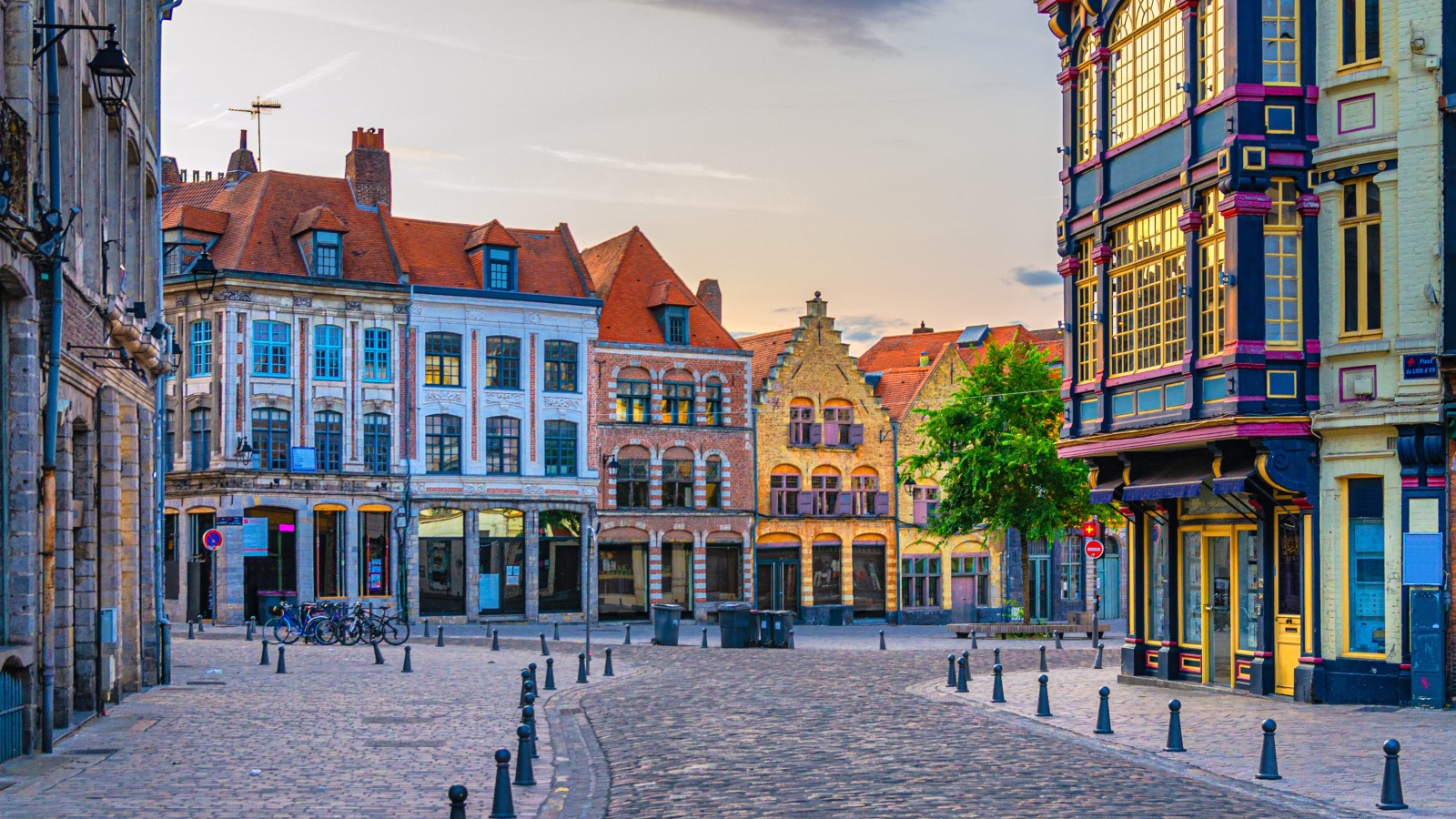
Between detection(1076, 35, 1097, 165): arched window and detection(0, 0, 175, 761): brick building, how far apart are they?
14.3 meters

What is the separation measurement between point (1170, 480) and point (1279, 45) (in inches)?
244

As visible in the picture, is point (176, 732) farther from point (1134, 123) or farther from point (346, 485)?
point (346, 485)

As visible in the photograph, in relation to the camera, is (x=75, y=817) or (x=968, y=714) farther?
(x=968, y=714)

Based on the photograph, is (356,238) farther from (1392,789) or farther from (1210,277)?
(1392,789)

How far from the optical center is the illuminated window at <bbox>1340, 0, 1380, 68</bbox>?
21.5 meters

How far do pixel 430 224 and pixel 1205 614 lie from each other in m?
35.3

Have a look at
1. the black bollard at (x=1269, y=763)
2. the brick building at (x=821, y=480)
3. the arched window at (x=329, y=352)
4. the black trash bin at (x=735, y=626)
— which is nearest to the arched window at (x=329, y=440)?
the arched window at (x=329, y=352)

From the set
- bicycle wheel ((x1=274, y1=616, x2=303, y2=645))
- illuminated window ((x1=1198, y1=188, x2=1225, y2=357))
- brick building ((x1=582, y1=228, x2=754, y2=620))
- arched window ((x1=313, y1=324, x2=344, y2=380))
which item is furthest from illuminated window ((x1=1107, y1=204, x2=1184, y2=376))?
brick building ((x1=582, y1=228, x2=754, y2=620))

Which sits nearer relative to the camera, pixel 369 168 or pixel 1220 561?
pixel 1220 561

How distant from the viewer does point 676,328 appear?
184 ft

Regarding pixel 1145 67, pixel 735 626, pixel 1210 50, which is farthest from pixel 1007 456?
pixel 1210 50

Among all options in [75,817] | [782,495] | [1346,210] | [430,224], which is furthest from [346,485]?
[75,817]

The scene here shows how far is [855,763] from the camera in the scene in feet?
52.0

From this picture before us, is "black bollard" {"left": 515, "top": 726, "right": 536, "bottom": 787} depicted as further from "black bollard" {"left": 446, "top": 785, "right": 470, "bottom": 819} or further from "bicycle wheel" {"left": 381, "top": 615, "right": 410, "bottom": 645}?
"bicycle wheel" {"left": 381, "top": 615, "right": 410, "bottom": 645}
